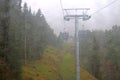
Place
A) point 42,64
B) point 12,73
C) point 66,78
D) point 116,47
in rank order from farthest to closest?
point 116,47
point 42,64
point 66,78
point 12,73

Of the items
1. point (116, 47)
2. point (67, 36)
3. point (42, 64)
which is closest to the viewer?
point (67, 36)

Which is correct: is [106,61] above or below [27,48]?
below

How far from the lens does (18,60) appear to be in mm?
50062

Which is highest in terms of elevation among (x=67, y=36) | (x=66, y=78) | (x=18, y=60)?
(x=67, y=36)

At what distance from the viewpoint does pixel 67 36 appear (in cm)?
4159

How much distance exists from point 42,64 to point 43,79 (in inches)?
792

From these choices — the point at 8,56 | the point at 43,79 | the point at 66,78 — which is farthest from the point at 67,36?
the point at 66,78

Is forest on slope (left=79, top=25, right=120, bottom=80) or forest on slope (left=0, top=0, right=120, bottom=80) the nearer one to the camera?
forest on slope (left=0, top=0, right=120, bottom=80)

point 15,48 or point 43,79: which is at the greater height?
point 15,48

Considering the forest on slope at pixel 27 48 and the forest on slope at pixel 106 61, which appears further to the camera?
the forest on slope at pixel 106 61

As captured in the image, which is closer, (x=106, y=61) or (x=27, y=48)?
(x=27, y=48)

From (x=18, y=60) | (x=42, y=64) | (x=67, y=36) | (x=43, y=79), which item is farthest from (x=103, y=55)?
(x=67, y=36)

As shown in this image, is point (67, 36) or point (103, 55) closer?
point (67, 36)

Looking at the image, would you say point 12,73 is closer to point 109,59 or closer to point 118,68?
point 118,68
